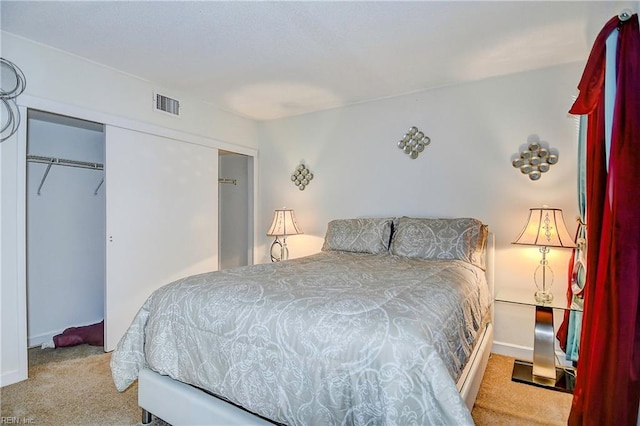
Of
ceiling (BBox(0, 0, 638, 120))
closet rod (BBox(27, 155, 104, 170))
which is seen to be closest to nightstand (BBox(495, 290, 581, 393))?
ceiling (BBox(0, 0, 638, 120))

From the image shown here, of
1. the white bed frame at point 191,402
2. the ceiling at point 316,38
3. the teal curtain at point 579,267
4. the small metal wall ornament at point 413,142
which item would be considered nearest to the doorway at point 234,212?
the ceiling at point 316,38

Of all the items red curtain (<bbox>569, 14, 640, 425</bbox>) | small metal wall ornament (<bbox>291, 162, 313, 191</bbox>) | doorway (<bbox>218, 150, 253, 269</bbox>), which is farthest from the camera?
doorway (<bbox>218, 150, 253, 269</bbox>)

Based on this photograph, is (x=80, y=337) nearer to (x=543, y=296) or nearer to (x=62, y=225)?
(x=62, y=225)

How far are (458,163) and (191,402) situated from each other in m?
2.75

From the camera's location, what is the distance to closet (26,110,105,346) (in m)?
3.05

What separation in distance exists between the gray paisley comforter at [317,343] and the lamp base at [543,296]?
681 millimetres

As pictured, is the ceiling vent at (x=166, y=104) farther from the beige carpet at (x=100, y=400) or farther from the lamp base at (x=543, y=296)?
the lamp base at (x=543, y=296)

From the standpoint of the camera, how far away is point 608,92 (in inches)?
59.0

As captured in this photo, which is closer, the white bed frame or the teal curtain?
the white bed frame

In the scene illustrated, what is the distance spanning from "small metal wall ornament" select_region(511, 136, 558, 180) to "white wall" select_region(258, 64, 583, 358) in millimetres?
42

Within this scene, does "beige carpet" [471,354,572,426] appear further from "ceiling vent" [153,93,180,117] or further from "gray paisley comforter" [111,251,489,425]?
"ceiling vent" [153,93,180,117]

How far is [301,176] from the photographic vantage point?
160 inches

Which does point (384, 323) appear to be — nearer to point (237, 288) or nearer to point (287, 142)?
point (237, 288)

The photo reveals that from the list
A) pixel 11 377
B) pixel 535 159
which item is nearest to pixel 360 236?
pixel 535 159
